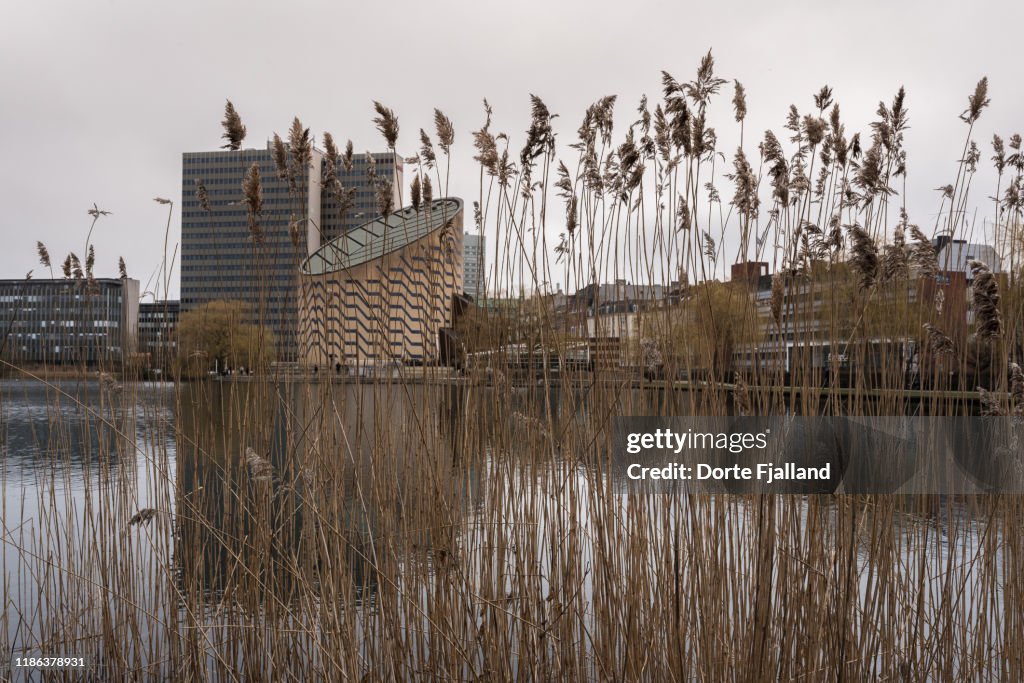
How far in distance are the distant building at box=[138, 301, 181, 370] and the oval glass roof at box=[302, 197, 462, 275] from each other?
0.62m

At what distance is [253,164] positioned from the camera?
5.34 ft

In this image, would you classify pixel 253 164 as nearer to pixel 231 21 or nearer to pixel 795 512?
pixel 231 21

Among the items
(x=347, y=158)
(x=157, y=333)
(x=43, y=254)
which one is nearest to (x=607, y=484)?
(x=347, y=158)

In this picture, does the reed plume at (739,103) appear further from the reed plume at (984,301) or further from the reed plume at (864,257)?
the reed plume at (984,301)

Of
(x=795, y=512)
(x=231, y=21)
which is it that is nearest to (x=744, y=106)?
(x=795, y=512)

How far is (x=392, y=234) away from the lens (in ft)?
6.41

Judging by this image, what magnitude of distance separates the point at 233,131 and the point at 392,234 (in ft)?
1.73

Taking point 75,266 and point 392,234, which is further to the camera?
point 75,266

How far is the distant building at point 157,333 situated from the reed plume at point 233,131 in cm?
69

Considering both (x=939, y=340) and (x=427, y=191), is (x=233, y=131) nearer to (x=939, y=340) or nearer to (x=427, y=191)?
(x=427, y=191)

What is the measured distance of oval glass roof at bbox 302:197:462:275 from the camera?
69.8 inches

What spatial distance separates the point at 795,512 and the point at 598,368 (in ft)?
2.17

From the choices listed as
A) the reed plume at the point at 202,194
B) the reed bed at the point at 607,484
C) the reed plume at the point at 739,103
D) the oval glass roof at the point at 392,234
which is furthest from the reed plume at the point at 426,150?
the reed plume at the point at 739,103

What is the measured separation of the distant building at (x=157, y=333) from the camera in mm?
2256
